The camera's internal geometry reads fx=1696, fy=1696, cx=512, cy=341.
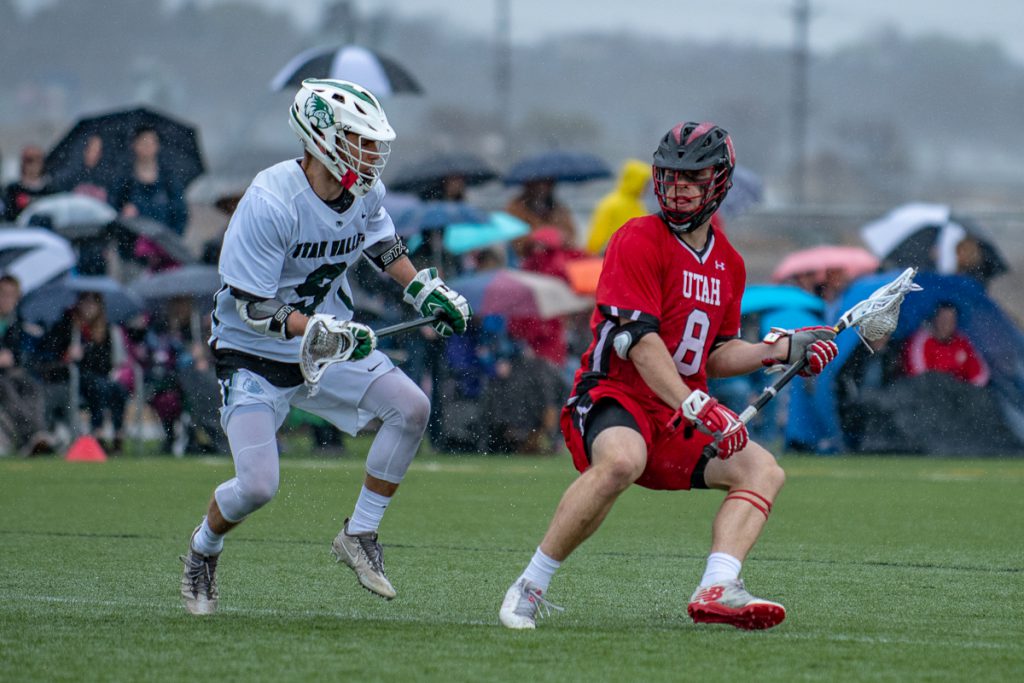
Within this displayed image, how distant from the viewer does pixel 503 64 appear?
2192cm

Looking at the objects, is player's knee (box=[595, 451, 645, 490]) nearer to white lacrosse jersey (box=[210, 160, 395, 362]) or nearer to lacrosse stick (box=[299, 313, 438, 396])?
lacrosse stick (box=[299, 313, 438, 396])

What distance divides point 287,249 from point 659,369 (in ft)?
5.01

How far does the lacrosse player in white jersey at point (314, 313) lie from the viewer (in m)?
6.36

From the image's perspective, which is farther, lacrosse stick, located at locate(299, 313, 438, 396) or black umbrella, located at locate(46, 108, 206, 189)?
black umbrella, located at locate(46, 108, 206, 189)

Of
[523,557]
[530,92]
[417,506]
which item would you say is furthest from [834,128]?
[523,557]

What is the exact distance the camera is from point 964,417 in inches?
603

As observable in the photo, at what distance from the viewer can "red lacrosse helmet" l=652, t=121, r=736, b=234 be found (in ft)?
20.2

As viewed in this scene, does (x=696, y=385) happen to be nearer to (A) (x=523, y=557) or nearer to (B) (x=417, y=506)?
(A) (x=523, y=557)

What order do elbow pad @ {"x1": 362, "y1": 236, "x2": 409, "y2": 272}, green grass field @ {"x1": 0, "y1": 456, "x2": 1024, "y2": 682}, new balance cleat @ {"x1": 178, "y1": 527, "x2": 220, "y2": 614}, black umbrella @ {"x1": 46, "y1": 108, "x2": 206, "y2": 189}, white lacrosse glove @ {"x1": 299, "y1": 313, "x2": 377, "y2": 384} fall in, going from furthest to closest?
black umbrella @ {"x1": 46, "y1": 108, "x2": 206, "y2": 189}, elbow pad @ {"x1": 362, "y1": 236, "x2": 409, "y2": 272}, new balance cleat @ {"x1": 178, "y1": 527, "x2": 220, "y2": 614}, white lacrosse glove @ {"x1": 299, "y1": 313, "x2": 377, "y2": 384}, green grass field @ {"x1": 0, "y1": 456, "x2": 1024, "y2": 682}

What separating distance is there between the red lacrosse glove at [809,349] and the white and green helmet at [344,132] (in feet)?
5.40

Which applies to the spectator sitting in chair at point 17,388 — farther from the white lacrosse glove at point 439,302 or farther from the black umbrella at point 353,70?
the white lacrosse glove at point 439,302

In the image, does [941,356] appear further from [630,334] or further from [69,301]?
[630,334]

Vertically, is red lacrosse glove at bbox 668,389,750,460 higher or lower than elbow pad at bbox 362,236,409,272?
lower

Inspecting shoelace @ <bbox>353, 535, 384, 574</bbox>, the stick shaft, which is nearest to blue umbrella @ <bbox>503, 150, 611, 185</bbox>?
the stick shaft
